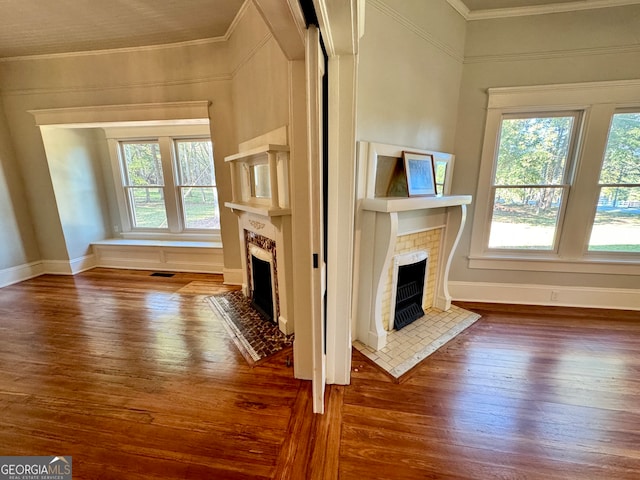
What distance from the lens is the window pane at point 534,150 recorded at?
2.52 metres

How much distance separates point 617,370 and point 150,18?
4956 mm

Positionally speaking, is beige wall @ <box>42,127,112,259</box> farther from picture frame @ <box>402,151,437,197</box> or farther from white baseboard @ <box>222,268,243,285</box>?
picture frame @ <box>402,151,437,197</box>

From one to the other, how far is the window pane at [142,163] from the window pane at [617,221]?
5721 millimetres

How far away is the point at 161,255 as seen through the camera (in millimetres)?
3996

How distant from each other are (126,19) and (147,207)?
267cm

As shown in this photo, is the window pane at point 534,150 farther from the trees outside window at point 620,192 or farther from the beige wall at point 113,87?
the beige wall at point 113,87

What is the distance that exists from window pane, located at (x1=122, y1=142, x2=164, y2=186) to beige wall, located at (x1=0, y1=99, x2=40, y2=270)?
123 cm

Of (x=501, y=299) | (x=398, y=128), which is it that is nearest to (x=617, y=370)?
(x=501, y=299)

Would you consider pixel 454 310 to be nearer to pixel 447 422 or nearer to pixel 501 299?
pixel 501 299

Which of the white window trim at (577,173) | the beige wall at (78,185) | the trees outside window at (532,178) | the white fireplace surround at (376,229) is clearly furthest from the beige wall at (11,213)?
the trees outside window at (532,178)

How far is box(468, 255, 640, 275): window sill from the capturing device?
2.59 meters

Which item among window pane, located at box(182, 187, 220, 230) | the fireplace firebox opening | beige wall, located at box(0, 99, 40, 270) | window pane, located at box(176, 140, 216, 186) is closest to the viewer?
the fireplace firebox opening

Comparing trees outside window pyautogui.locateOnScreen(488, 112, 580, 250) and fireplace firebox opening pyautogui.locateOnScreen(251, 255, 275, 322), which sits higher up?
trees outside window pyautogui.locateOnScreen(488, 112, 580, 250)

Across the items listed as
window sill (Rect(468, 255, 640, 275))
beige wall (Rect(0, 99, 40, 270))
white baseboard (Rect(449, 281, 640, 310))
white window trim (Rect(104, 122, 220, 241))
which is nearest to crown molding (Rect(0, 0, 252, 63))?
beige wall (Rect(0, 99, 40, 270))
